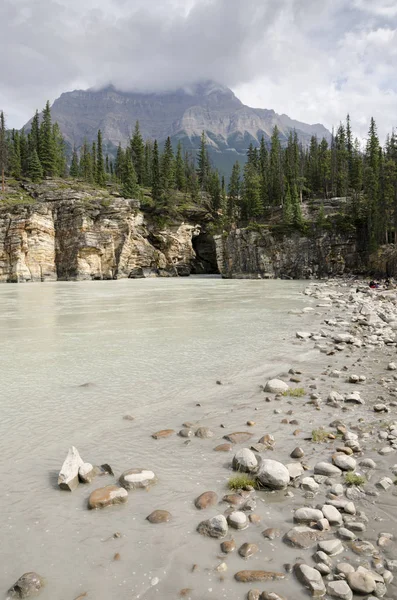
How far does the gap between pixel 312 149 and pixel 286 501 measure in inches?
4601

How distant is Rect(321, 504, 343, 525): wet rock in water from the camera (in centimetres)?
398

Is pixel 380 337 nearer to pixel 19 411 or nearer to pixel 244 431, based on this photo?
pixel 244 431

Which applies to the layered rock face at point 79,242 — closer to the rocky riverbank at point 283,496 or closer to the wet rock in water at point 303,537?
the rocky riverbank at point 283,496

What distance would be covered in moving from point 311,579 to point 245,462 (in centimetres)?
198

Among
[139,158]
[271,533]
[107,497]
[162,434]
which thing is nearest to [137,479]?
[107,497]

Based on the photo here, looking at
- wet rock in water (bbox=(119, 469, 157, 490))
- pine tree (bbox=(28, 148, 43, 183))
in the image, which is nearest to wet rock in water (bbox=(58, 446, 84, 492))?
wet rock in water (bbox=(119, 469, 157, 490))

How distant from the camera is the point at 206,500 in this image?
445 cm

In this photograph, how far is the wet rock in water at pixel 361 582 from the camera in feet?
10.2

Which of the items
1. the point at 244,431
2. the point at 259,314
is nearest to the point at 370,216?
the point at 259,314

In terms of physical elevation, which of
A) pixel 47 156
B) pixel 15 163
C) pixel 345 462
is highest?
pixel 47 156

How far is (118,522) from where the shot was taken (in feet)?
13.5

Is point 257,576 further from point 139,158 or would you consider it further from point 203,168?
point 203,168

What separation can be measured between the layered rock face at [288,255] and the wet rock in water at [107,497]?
208ft

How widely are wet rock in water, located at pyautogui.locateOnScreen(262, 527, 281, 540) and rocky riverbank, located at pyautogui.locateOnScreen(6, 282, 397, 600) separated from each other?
0.01 meters
